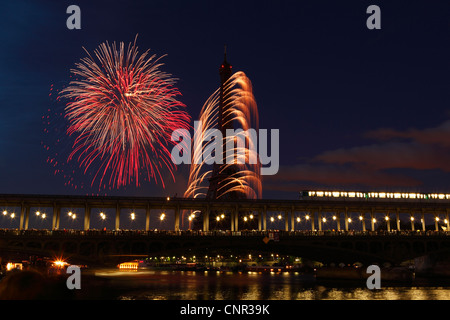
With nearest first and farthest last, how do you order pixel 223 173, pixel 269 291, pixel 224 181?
pixel 269 291 → pixel 224 181 → pixel 223 173

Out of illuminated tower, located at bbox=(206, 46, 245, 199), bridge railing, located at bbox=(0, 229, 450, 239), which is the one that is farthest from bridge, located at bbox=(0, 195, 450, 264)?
illuminated tower, located at bbox=(206, 46, 245, 199)

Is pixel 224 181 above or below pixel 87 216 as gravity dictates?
above

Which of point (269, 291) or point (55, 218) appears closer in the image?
point (269, 291)

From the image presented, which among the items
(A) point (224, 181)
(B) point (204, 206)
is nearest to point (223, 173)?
(A) point (224, 181)

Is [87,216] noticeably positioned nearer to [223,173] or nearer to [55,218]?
[55,218]

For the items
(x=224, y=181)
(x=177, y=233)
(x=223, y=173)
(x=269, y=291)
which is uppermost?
(x=223, y=173)

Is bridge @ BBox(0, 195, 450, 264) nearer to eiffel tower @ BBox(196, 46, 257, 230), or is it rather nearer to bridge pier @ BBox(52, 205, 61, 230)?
bridge pier @ BBox(52, 205, 61, 230)

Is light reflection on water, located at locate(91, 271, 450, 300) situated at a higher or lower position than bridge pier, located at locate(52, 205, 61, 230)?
lower

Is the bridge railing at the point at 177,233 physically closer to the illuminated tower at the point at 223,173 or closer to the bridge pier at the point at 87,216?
the bridge pier at the point at 87,216

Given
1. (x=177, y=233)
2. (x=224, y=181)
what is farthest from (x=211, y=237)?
(x=224, y=181)

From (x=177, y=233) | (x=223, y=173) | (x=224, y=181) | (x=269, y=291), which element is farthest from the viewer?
(x=223, y=173)
